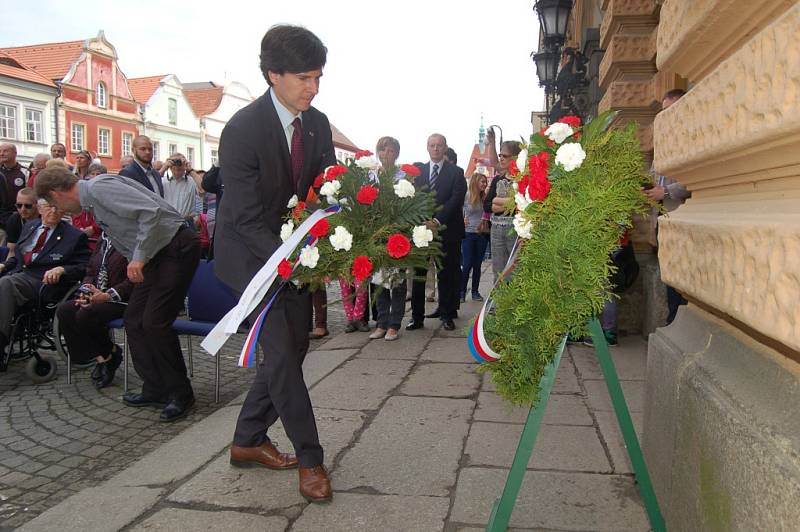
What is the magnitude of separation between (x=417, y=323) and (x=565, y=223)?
5260mm

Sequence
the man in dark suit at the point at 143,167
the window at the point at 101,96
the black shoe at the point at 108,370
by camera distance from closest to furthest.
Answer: the black shoe at the point at 108,370
the man in dark suit at the point at 143,167
the window at the point at 101,96

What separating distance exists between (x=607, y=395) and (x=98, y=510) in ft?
10.2

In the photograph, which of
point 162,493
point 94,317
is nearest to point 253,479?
point 162,493

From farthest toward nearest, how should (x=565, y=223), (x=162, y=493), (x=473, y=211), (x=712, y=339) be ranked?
(x=473, y=211) → (x=162, y=493) → (x=712, y=339) → (x=565, y=223)

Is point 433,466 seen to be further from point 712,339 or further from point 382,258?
A: point 712,339

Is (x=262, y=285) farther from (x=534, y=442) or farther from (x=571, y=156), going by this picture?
(x=571, y=156)

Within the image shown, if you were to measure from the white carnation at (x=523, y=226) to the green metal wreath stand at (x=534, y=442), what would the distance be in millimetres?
363

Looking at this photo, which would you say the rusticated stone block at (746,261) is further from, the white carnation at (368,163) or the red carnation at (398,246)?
the white carnation at (368,163)

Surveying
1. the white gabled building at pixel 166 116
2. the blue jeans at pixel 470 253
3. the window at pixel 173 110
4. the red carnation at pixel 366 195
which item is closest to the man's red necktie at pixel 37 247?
the red carnation at pixel 366 195

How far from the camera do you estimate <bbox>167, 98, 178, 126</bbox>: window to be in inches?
1746

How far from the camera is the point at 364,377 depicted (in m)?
5.23

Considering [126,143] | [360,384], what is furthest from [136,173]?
[126,143]

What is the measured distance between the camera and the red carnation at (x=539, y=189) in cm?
221

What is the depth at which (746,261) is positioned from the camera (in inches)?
69.5
